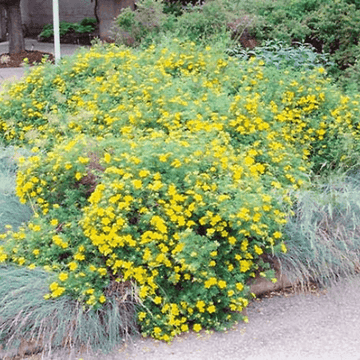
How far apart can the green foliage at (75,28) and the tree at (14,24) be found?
3127mm

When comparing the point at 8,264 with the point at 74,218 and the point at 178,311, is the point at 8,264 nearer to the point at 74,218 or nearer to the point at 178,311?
the point at 74,218

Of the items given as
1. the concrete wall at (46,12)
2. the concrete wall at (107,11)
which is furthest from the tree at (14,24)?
the concrete wall at (46,12)

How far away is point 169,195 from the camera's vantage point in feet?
12.4

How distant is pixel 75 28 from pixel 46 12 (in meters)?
2.08

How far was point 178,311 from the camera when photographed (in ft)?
12.0

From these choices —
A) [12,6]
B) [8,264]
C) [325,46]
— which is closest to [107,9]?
[12,6]

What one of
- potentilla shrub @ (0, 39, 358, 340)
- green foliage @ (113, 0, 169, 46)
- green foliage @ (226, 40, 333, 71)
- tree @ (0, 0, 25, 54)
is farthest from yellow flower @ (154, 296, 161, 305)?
tree @ (0, 0, 25, 54)

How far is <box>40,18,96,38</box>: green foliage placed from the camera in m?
16.1

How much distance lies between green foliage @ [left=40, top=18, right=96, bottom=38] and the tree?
3.13 meters

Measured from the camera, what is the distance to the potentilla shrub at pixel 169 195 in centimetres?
363

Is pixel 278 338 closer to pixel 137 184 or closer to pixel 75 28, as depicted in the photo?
pixel 137 184

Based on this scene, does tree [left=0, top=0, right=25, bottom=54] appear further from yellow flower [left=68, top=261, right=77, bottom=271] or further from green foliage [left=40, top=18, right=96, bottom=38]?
yellow flower [left=68, top=261, right=77, bottom=271]

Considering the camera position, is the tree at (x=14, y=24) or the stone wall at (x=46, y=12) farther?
the stone wall at (x=46, y=12)

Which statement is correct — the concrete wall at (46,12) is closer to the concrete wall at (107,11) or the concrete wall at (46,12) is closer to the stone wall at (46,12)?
the stone wall at (46,12)
